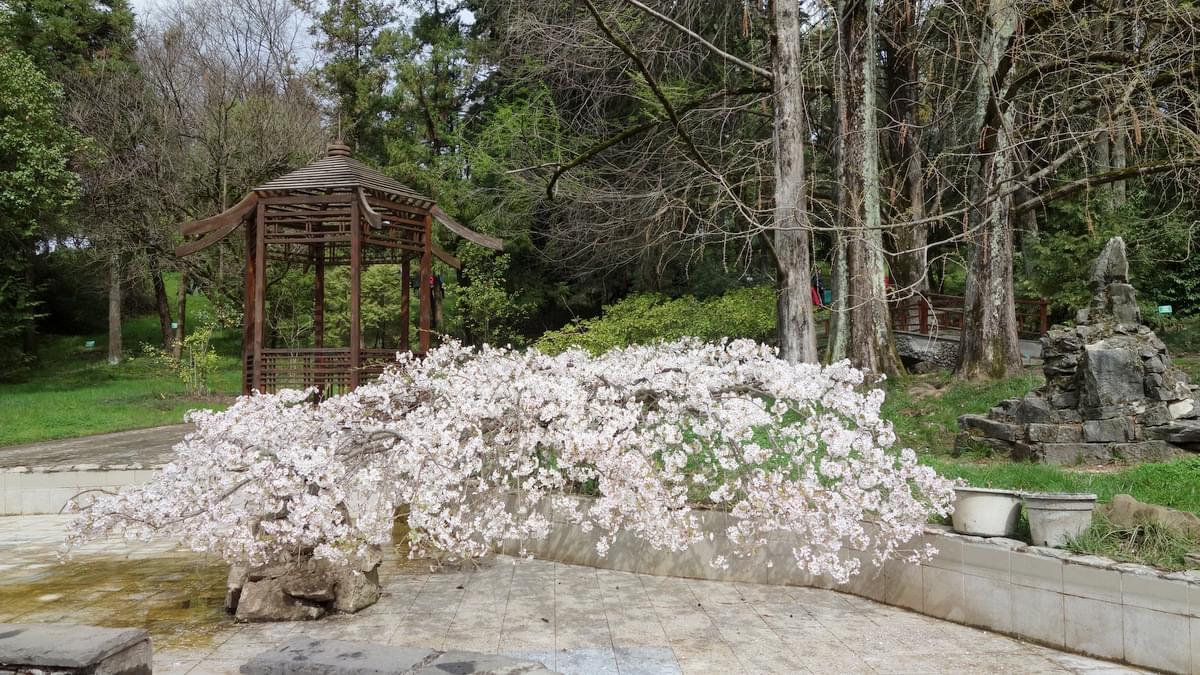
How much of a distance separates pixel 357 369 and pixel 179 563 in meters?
2.70

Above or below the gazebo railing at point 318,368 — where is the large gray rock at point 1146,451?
below

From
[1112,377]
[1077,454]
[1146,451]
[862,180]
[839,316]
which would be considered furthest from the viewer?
[839,316]

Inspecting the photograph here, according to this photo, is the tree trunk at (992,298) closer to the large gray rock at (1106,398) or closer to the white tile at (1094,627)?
the large gray rock at (1106,398)

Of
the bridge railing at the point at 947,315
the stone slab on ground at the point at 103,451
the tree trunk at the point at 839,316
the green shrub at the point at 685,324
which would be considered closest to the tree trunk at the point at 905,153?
the bridge railing at the point at 947,315

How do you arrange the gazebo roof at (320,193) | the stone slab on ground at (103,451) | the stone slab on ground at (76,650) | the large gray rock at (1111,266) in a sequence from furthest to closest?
the stone slab on ground at (103,451) → the gazebo roof at (320,193) → the large gray rock at (1111,266) → the stone slab on ground at (76,650)

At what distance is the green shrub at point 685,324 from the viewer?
44.7 ft

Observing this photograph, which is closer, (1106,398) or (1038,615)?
(1038,615)

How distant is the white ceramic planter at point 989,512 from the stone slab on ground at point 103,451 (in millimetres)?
8281

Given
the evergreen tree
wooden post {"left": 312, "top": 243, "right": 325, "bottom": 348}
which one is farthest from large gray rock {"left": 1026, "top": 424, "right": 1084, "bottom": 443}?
the evergreen tree

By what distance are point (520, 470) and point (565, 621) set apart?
93 centimetres

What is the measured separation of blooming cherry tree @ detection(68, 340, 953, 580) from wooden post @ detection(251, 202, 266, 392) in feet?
11.8

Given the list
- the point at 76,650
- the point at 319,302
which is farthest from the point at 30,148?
the point at 76,650

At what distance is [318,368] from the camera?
882cm

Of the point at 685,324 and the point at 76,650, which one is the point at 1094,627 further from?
the point at 685,324
